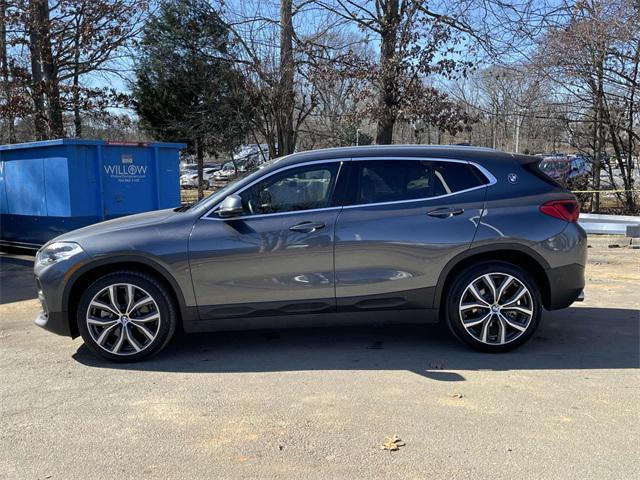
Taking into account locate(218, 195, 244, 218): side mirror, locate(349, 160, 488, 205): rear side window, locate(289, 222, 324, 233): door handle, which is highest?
locate(349, 160, 488, 205): rear side window

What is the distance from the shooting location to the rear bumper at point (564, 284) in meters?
4.77

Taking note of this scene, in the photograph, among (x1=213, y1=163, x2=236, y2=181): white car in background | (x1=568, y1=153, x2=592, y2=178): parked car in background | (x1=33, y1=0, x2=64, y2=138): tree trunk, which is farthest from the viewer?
(x1=213, y1=163, x2=236, y2=181): white car in background

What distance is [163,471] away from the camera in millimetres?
3107

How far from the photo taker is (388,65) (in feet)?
46.5

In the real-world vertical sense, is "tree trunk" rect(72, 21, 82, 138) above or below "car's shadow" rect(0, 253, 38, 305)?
above

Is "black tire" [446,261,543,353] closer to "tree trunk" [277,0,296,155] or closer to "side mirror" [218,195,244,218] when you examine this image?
"side mirror" [218,195,244,218]

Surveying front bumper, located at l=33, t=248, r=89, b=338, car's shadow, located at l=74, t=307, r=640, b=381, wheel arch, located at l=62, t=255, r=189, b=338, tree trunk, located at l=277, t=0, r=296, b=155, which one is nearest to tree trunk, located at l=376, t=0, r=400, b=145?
tree trunk, located at l=277, t=0, r=296, b=155

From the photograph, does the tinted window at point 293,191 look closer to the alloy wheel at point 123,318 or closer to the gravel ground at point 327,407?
the alloy wheel at point 123,318

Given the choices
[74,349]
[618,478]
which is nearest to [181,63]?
[74,349]

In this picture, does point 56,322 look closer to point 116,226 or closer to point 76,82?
point 116,226

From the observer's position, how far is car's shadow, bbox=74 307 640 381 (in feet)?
15.2

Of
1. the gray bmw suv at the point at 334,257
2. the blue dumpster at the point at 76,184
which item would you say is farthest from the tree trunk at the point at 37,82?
the gray bmw suv at the point at 334,257

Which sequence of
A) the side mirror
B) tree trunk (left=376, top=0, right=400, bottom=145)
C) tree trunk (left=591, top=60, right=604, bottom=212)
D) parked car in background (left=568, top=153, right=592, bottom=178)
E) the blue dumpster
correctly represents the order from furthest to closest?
parked car in background (left=568, top=153, right=592, bottom=178)
tree trunk (left=591, top=60, right=604, bottom=212)
tree trunk (left=376, top=0, right=400, bottom=145)
the blue dumpster
the side mirror

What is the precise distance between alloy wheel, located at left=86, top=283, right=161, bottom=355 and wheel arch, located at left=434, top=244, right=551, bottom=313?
241 cm
